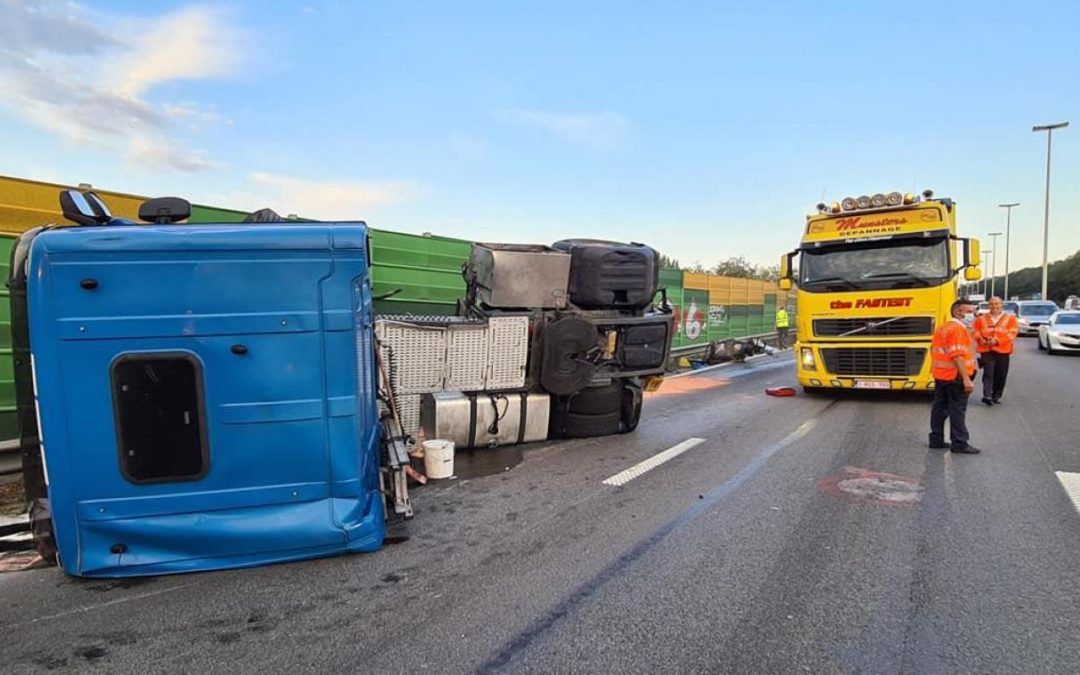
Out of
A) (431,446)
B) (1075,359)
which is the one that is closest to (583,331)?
(431,446)

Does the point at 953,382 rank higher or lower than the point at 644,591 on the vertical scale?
higher

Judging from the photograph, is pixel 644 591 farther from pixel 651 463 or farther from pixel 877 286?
pixel 877 286

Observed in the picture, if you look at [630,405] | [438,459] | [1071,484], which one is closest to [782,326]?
[630,405]

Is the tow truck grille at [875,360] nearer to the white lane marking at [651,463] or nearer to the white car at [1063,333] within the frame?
the white lane marking at [651,463]

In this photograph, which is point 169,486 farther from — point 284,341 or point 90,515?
point 284,341

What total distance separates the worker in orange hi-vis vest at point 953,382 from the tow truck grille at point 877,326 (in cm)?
269

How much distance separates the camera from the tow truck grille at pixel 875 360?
29.7 feet

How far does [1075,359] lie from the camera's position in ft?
55.5

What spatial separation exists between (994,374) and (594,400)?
690 centimetres

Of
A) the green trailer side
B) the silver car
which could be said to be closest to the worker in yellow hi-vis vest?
the silver car

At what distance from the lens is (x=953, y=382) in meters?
6.18

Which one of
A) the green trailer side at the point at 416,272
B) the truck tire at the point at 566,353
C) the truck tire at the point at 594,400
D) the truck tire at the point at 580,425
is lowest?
the truck tire at the point at 580,425

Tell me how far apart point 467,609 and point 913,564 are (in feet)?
8.34

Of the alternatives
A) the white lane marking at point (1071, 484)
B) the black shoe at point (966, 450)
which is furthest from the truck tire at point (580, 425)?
the white lane marking at point (1071, 484)
